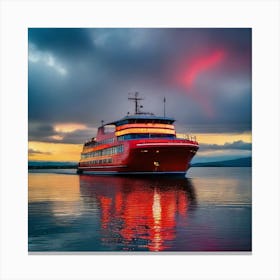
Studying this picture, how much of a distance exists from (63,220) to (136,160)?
13.0 meters

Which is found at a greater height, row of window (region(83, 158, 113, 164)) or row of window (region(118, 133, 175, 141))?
row of window (region(118, 133, 175, 141))

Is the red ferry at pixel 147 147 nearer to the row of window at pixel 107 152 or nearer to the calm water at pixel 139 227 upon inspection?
the row of window at pixel 107 152

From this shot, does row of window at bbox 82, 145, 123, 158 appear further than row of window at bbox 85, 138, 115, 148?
No

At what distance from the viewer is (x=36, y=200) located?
49.0 ft

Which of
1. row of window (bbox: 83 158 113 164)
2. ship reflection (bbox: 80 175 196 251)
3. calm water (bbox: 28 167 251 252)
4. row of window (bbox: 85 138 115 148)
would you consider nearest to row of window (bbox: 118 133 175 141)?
row of window (bbox: 85 138 115 148)

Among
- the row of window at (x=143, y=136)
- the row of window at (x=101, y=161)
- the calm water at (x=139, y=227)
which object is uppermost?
the row of window at (x=143, y=136)

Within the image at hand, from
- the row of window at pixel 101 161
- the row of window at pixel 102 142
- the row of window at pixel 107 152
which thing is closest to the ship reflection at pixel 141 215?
the row of window at pixel 107 152

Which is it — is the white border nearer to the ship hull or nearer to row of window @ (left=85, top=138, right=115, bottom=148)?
the ship hull

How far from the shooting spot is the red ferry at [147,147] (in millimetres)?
23011

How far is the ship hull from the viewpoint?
22.9 metres
